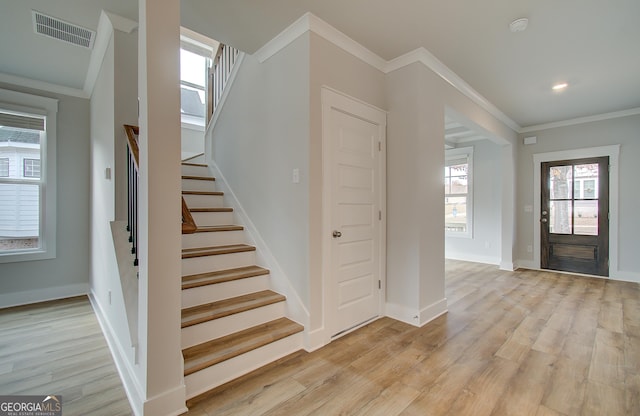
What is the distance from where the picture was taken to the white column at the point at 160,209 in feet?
4.97

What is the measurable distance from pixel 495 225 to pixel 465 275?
61.6 inches

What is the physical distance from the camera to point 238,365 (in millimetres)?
1938

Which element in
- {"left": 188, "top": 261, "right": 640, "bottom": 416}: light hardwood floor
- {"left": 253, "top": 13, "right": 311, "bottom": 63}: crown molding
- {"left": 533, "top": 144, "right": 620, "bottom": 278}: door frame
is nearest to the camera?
{"left": 188, "top": 261, "right": 640, "bottom": 416}: light hardwood floor

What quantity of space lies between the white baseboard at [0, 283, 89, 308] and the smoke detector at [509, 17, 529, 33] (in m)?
5.65

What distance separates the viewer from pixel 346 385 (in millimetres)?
1854

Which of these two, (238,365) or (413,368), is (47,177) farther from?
(413,368)

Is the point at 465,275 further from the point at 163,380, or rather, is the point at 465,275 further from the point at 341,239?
the point at 163,380

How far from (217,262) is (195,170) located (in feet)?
5.86

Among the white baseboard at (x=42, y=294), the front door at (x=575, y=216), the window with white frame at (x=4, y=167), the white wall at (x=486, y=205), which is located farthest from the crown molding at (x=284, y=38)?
the front door at (x=575, y=216)

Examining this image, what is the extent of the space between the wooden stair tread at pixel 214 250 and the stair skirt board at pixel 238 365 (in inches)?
36.7

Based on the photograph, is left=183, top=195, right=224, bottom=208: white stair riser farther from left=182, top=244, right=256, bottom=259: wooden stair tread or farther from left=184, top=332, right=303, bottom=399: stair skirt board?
left=184, top=332, right=303, bottom=399: stair skirt board

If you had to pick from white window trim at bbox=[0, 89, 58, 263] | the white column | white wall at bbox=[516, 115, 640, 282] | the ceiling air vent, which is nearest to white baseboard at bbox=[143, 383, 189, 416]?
the white column

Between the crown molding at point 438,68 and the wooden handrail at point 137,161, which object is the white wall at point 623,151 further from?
the wooden handrail at point 137,161

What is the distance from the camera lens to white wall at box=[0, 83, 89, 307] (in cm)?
360
